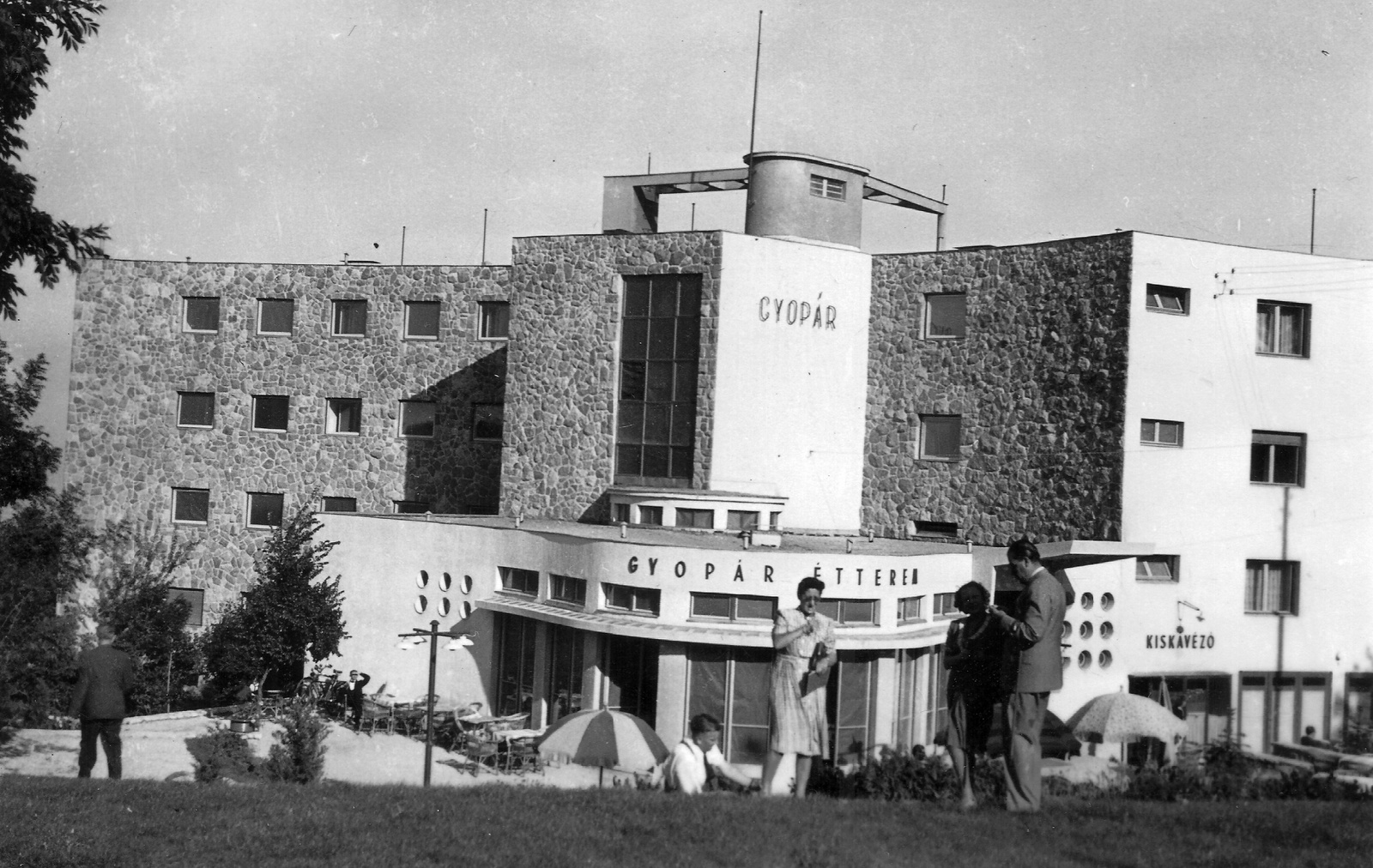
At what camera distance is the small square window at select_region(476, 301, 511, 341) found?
3881cm

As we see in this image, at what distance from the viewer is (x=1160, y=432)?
29.1 m

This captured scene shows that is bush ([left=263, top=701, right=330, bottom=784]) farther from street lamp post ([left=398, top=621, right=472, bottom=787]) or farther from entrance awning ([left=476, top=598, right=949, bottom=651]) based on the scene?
entrance awning ([left=476, top=598, right=949, bottom=651])

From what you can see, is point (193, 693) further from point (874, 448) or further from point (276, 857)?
point (276, 857)

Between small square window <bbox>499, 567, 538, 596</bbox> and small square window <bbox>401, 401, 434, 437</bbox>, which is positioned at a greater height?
small square window <bbox>401, 401, 434, 437</bbox>

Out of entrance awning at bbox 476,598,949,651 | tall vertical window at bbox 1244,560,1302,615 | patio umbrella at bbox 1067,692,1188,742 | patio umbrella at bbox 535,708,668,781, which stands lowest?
patio umbrella at bbox 535,708,668,781

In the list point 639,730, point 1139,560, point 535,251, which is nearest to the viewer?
point 639,730

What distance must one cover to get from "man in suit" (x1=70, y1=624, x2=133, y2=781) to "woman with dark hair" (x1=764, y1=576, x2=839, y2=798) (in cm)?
741

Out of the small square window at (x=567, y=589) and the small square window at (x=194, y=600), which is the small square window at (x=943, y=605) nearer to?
the small square window at (x=567, y=589)

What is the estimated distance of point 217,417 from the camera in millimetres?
39594

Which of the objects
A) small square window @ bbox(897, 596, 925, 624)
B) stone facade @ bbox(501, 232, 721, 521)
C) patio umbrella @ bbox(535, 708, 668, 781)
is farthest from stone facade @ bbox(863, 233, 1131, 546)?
patio umbrella @ bbox(535, 708, 668, 781)

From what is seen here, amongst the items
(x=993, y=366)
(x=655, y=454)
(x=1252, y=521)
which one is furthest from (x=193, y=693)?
(x=1252, y=521)

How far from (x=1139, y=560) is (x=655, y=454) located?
10778 mm

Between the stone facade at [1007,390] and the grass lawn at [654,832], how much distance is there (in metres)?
19.8

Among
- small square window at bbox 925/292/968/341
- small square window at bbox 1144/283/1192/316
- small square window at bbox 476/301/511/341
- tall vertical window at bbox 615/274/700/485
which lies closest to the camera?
small square window at bbox 1144/283/1192/316
